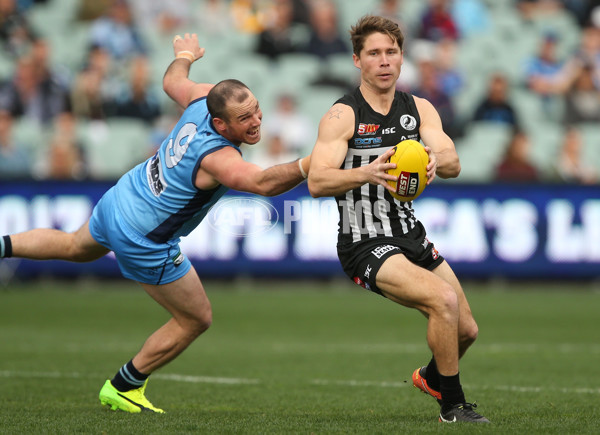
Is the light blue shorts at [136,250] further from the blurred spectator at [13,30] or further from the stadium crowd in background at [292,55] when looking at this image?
the blurred spectator at [13,30]

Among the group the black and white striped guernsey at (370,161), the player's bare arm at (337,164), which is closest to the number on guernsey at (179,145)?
the player's bare arm at (337,164)

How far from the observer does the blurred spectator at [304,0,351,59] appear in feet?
64.2

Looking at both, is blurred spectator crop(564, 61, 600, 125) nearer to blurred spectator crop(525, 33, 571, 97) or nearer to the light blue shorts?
blurred spectator crop(525, 33, 571, 97)

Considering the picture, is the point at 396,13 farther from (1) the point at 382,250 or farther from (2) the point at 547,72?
(1) the point at 382,250

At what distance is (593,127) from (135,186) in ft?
45.8

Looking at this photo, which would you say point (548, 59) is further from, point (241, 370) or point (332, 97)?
point (241, 370)

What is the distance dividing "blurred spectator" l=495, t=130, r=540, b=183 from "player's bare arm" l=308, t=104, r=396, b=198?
35.9ft

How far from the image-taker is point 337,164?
6.02 metres

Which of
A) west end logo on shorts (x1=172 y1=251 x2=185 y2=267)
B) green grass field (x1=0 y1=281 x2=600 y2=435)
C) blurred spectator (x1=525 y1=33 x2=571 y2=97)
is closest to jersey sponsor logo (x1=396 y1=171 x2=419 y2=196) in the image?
green grass field (x1=0 y1=281 x2=600 y2=435)

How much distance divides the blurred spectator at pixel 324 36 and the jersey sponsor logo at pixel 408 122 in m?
13.5

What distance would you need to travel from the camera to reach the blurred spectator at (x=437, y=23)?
66.0 feet

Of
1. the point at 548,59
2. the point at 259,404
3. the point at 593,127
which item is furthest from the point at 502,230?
the point at 259,404

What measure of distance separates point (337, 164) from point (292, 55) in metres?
14.1

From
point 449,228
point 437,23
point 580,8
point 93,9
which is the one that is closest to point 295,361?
point 449,228
